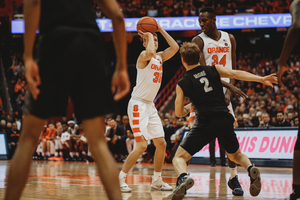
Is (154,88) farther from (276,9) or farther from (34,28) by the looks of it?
(276,9)

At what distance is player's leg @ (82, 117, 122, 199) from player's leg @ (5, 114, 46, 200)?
12.9 inches

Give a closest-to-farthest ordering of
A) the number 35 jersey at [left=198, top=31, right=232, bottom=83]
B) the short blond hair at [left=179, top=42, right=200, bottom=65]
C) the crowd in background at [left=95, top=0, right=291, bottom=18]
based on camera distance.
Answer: the short blond hair at [left=179, top=42, right=200, bottom=65] → the number 35 jersey at [left=198, top=31, right=232, bottom=83] → the crowd in background at [left=95, top=0, right=291, bottom=18]

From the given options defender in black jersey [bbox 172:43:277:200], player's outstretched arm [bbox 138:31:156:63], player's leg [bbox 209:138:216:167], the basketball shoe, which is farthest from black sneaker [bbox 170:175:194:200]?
player's leg [bbox 209:138:216:167]

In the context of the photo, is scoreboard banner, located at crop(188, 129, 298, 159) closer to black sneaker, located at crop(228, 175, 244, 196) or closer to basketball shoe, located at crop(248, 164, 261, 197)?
black sneaker, located at crop(228, 175, 244, 196)

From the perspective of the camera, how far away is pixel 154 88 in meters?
6.07

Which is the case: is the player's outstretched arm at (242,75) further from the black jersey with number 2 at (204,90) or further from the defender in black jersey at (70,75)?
the defender in black jersey at (70,75)

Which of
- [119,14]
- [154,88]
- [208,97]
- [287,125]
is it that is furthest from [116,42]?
[287,125]

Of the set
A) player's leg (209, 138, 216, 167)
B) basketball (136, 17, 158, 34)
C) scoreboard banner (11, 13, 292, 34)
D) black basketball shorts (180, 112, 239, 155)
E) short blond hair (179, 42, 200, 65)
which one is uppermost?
scoreboard banner (11, 13, 292, 34)

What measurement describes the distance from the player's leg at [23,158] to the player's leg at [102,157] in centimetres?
33

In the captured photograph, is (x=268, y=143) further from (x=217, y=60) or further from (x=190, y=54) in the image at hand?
(x=190, y=54)

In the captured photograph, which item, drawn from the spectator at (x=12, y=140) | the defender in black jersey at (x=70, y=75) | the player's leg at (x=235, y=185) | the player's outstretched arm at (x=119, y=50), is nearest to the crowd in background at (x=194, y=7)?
the spectator at (x=12, y=140)

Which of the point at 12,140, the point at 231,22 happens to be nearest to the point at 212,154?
the point at 12,140

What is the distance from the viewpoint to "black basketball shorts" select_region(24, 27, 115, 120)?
2438mm

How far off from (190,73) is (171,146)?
8.90m
